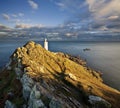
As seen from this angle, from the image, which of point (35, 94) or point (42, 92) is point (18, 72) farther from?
point (35, 94)

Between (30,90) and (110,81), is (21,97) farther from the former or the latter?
(110,81)

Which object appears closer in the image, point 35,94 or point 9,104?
point 35,94

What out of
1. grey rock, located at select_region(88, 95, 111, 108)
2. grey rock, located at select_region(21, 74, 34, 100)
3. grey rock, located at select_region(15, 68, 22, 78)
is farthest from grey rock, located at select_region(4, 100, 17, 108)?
grey rock, located at select_region(88, 95, 111, 108)

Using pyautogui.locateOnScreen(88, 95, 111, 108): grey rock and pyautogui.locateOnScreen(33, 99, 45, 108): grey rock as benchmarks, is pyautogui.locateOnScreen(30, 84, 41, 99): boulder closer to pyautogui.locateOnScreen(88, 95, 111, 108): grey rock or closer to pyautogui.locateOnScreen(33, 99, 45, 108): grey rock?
pyautogui.locateOnScreen(33, 99, 45, 108): grey rock

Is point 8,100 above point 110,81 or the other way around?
above

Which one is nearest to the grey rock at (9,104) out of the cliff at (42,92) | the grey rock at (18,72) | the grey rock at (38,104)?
the cliff at (42,92)

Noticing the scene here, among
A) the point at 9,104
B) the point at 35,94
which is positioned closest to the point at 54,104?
the point at 35,94

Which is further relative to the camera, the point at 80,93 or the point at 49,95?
the point at 80,93

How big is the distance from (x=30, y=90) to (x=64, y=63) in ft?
113

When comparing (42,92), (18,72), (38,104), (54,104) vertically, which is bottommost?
(18,72)

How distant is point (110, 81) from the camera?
92.3 m

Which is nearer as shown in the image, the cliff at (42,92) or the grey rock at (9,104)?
the cliff at (42,92)

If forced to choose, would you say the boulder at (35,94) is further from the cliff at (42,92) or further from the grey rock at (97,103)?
the grey rock at (97,103)

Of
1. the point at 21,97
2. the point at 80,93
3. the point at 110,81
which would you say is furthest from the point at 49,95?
the point at 110,81
